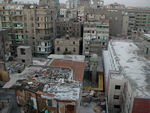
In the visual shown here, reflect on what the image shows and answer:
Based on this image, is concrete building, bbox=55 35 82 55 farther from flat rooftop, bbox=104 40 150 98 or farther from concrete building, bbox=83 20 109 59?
flat rooftop, bbox=104 40 150 98

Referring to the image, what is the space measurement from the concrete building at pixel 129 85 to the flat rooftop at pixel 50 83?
297 inches

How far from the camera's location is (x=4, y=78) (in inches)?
889

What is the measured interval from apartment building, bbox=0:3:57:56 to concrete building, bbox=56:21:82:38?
31.1ft

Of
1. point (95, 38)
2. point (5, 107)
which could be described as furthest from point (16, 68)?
point (95, 38)

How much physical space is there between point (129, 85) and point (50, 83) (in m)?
10.5

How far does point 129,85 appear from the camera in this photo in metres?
19.8

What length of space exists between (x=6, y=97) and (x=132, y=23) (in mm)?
69624

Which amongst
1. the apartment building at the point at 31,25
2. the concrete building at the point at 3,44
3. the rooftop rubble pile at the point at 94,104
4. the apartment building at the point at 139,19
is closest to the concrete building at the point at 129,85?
the rooftop rubble pile at the point at 94,104

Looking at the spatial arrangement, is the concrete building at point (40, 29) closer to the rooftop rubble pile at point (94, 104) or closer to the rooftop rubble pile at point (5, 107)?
the rooftop rubble pile at point (94, 104)

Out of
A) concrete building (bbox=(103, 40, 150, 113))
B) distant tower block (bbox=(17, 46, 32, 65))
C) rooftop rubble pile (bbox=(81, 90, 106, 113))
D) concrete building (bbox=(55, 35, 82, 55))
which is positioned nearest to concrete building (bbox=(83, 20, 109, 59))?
concrete building (bbox=(55, 35, 82, 55))

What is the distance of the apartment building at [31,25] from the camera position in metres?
44.3

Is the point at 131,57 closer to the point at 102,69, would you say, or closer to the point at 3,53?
the point at 102,69

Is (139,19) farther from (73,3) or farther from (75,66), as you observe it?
(73,3)

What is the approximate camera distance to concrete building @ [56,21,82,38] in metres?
55.0
